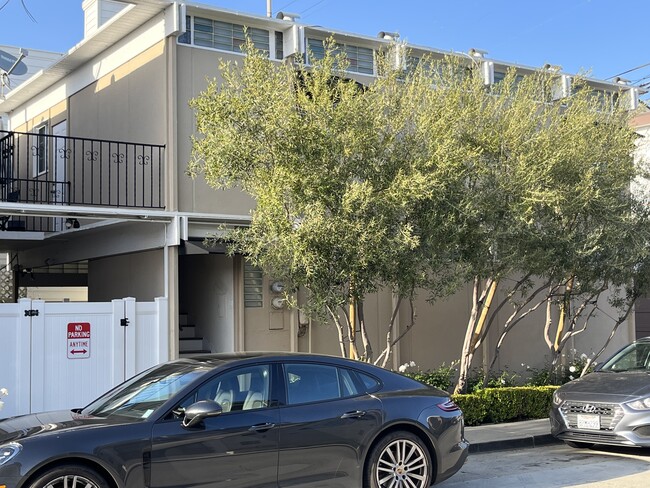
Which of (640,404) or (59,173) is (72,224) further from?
(640,404)

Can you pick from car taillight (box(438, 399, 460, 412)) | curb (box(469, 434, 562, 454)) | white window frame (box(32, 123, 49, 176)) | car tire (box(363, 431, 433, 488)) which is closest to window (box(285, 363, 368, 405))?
car tire (box(363, 431, 433, 488))

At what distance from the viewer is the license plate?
9164mm

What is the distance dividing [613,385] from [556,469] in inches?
61.9

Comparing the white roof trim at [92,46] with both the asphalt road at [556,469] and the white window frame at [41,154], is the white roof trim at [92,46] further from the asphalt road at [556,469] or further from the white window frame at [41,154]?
the asphalt road at [556,469]

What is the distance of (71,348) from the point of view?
1052 centimetres

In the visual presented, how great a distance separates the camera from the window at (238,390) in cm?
625

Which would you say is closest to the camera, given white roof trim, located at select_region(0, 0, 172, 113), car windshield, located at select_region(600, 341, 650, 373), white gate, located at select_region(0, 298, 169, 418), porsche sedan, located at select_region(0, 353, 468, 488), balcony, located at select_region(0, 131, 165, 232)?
porsche sedan, located at select_region(0, 353, 468, 488)

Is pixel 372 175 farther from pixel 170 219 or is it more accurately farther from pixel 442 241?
pixel 170 219

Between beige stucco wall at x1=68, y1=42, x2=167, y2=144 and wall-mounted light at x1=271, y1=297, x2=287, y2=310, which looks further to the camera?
wall-mounted light at x1=271, y1=297, x2=287, y2=310

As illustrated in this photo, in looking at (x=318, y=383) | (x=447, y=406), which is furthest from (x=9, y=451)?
(x=447, y=406)

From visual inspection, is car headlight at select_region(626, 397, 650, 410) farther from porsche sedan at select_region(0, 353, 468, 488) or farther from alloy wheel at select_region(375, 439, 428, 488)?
alloy wheel at select_region(375, 439, 428, 488)

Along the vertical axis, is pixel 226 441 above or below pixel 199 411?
below

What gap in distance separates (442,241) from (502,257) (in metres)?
1.13

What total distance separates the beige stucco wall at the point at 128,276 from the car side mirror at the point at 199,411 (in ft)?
21.6
